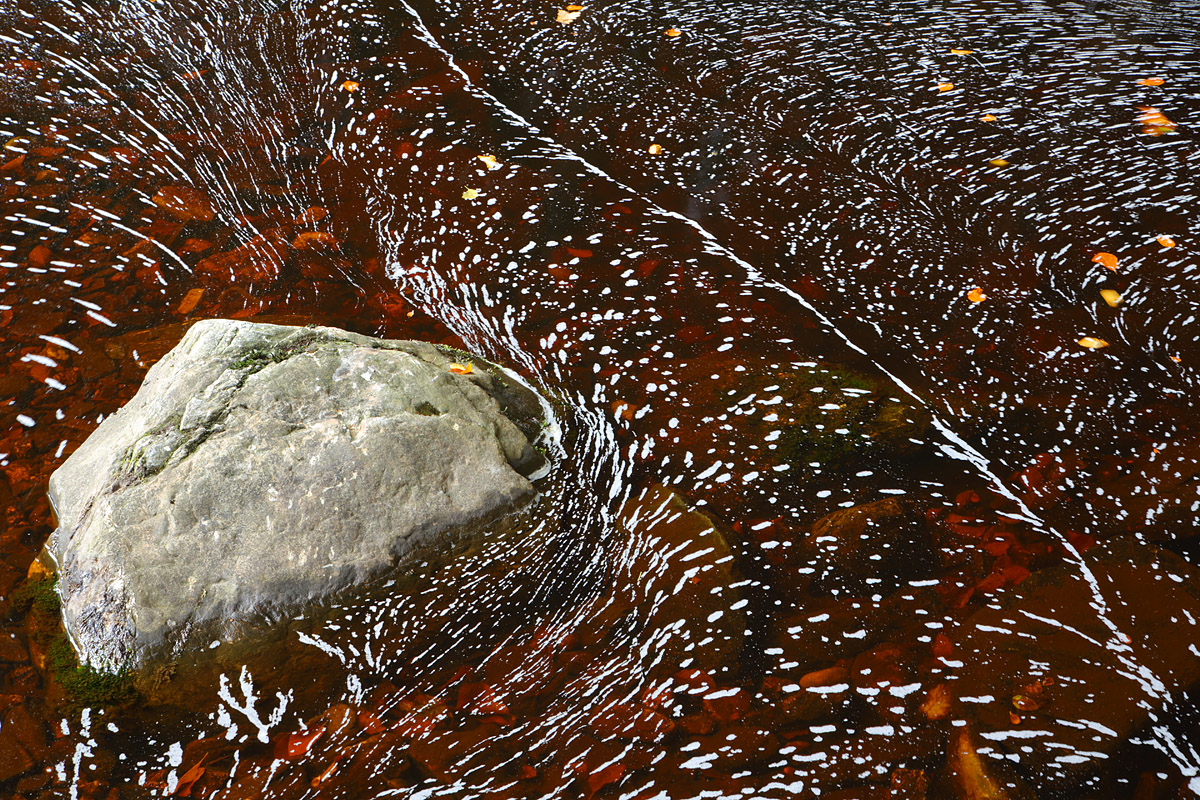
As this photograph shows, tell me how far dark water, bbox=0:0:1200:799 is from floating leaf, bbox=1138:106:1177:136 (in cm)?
3

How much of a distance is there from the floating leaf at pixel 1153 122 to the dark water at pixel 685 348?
3 cm

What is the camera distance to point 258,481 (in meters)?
2.16

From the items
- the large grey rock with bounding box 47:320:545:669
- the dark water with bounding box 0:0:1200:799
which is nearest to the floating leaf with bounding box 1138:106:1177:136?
the dark water with bounding box 0:0:1200:799

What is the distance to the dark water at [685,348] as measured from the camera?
188 centimetres

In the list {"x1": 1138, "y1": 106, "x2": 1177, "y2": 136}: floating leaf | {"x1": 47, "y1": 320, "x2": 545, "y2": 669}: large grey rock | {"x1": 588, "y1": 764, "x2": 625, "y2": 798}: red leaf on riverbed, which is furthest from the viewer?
{"x1": 1138, "y1": 106, "x2": 1177, "y2": 136}: floating leaf

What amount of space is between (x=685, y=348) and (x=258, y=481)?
4.86ft

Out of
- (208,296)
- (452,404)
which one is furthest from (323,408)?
(208,296)

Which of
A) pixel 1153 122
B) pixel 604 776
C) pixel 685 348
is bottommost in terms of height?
pixel 604 776

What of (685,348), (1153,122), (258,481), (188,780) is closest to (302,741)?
(188,780)

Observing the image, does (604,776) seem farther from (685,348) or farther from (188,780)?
(685,348)

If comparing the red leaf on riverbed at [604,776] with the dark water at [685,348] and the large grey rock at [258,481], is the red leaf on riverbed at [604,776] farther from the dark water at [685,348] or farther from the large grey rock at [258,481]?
the large grey rock at [258,481]

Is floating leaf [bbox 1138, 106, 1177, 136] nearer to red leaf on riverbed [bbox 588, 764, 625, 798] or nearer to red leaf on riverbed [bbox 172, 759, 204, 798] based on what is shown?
red leaf on riverbed [bbox 588, 764, 625, 798]

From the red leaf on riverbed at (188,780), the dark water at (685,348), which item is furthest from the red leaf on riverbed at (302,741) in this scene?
the red leaf on riverbed at (188,780)

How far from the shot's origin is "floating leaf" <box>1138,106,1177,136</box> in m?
3.71
